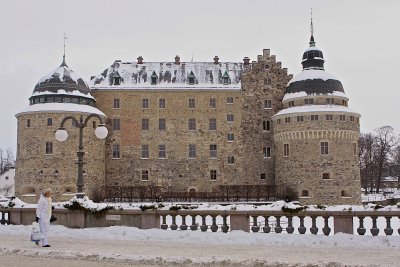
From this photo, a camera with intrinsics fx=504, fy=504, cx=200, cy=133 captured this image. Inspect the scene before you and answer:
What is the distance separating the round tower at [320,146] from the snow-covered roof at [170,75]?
742 cm

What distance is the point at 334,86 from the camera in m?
46.9

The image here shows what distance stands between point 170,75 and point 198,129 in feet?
21.6

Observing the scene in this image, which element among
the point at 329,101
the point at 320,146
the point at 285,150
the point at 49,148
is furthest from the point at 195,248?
the point at 329,101

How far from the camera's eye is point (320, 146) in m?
45.0

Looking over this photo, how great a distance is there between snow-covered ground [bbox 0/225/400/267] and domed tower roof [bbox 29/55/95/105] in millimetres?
31116

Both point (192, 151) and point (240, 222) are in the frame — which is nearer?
point (240, 222)

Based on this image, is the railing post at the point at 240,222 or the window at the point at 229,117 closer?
the railing post at the point at 240,222

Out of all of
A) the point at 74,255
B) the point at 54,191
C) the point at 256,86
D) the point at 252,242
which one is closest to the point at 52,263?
the point at 74,255

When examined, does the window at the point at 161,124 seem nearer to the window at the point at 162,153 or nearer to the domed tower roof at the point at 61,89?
the window at the point at 162,153

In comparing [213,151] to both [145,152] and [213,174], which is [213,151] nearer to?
[213,174]

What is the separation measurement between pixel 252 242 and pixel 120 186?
3636 centimetres

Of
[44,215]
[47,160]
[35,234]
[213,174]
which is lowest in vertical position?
[35,234]

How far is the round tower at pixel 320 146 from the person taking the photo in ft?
147

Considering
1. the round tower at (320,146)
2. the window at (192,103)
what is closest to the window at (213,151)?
the window at (192,103)
